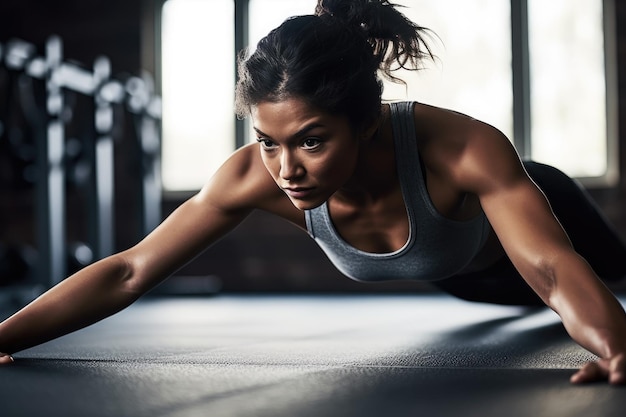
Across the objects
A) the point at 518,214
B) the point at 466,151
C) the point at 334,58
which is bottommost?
the point at 518,214

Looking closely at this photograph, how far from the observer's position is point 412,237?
1.56 m

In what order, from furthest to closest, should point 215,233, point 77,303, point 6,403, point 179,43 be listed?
point 179,43
point 215,233
point 77,303
point 6,403

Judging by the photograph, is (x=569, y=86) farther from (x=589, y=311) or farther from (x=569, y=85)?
(x=589, y=311)

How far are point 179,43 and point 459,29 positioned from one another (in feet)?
5.21

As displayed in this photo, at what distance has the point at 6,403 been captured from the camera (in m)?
1.08

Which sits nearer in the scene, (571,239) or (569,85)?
(571,239)

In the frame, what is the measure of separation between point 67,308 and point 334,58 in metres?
0.68

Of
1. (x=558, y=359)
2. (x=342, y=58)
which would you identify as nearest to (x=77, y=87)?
(x=342, y=58)

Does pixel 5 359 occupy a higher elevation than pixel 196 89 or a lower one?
lower

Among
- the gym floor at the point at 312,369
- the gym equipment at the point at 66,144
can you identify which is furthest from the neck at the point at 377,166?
the gym equipment at the point at 66,144

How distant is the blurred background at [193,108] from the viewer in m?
3.27

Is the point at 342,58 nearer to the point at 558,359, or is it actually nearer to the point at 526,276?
the point at 526,276

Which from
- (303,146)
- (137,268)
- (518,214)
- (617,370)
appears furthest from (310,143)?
(617,370)

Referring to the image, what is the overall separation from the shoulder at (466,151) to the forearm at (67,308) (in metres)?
0.66
